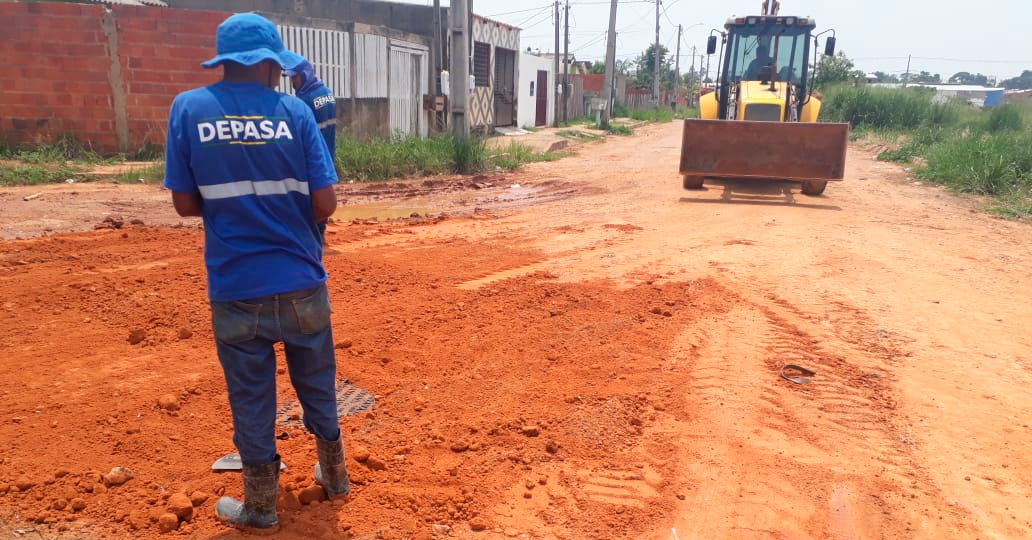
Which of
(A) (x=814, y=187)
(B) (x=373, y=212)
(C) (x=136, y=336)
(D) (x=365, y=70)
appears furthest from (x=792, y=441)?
(D) (x=365, y=70)

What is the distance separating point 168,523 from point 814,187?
33.8 feet

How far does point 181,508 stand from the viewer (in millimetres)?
2801

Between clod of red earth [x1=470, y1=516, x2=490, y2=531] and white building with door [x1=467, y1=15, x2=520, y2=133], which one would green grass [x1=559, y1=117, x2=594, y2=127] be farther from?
clod of red earth [x1=470, y1=516, x2=490, y2=531]

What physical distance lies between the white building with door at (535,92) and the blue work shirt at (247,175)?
2606 cm

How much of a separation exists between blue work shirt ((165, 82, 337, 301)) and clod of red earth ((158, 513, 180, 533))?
90 cm

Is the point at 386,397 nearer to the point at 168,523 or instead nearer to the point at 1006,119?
the point at 168,523

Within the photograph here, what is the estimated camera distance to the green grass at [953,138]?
471 inches

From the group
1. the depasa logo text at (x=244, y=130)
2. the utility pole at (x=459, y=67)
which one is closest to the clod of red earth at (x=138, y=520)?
the depasa logo text at (x=244, y=130)

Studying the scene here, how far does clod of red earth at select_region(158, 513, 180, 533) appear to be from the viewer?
273 cm

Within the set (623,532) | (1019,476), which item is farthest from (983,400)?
(623,532)

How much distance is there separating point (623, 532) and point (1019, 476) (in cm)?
195

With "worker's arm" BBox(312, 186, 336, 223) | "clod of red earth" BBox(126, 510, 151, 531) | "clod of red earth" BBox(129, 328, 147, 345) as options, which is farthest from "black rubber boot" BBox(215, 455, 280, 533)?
"clod of red earth" BBox(129, 328, 147, 345)

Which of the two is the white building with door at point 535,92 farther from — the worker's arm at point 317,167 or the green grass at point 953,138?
the worker's arm at point 317,167

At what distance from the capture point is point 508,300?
214 inches
